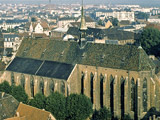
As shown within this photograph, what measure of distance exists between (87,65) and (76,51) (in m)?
6.08

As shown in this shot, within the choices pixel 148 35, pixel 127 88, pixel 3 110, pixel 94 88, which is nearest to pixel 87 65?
pixel 94 88

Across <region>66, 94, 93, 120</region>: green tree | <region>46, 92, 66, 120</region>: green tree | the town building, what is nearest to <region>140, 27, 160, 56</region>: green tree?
the town building

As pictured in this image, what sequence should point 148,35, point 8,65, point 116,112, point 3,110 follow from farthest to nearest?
point 148,35
point 8,65
point 116,112
point 3,110

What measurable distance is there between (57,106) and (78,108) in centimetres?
439

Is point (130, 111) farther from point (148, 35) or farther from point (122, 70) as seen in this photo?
point (148, 35)

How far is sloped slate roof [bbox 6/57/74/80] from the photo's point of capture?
316 feet

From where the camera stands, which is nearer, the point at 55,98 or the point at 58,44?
the point at 55,98

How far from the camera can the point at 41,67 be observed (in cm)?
10150

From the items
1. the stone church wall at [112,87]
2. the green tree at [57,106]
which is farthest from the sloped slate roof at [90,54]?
the green tree at [57,106]

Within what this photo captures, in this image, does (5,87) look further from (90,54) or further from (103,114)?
(103,114)

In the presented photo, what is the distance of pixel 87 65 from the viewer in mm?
94500

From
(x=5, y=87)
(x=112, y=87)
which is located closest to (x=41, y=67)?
(x=5, y=87)

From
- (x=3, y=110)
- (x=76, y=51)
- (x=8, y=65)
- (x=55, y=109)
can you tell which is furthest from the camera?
(x=8, y=65)

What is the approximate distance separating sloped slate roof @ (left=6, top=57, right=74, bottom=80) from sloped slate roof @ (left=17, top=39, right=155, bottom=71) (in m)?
1.23
